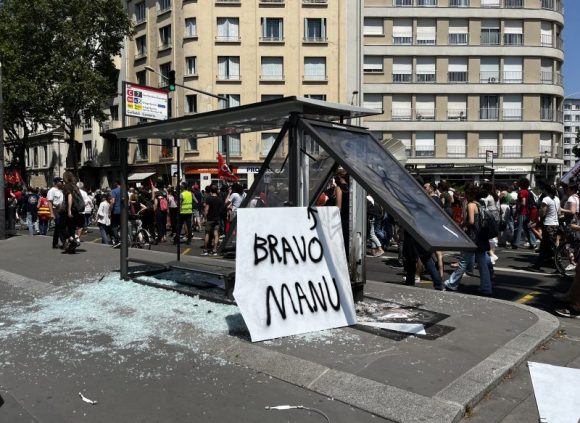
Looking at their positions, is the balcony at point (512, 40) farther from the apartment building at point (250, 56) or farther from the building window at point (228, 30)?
the building window at point (228, 30)

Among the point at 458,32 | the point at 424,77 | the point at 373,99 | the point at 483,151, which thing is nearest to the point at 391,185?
→ the point at 373,99

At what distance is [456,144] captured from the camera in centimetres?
4519

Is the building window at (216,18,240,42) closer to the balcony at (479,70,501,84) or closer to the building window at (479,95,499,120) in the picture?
the balcony at (479,70,501,84)

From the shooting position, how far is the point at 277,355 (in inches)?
182

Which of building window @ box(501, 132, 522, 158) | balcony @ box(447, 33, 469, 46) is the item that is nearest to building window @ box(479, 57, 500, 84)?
balcony @ box(447, 33, 469, 46)

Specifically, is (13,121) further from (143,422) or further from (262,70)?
(143,422)

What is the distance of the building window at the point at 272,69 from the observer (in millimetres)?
40750

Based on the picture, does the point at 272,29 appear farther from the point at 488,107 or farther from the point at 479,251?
the point at 479,251

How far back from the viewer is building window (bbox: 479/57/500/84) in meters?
45.0

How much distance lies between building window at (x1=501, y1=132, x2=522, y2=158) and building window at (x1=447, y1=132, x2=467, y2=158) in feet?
10.9

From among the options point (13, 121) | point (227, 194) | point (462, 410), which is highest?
point (13, 121)

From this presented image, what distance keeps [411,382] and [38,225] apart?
1736 centimetres

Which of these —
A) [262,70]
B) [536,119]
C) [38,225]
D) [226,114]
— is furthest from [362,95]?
[226,114]

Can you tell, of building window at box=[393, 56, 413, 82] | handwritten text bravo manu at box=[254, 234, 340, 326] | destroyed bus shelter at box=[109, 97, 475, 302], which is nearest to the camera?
destroyed bus shelter at box=[109, 97, 475, 302]
